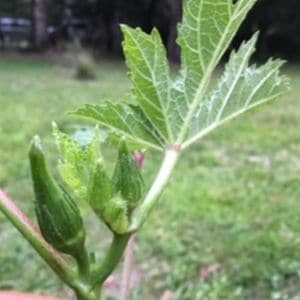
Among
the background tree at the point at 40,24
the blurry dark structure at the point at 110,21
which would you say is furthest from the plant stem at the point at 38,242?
the background tree at the point at 40,24

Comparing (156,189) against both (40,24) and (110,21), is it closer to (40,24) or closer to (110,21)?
(40,24)

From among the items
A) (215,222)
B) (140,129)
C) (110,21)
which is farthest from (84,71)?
(140,129)

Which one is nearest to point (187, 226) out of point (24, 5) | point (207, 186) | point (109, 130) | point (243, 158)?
point (207, 186)

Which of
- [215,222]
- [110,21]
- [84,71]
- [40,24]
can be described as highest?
[215,222]

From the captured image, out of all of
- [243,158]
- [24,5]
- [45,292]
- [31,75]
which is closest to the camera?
[45,292]

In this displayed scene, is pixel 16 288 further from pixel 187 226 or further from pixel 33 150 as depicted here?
pixel 33 150

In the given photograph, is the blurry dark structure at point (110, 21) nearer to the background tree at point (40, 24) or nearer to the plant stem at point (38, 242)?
the background tree at point (40, 24)
